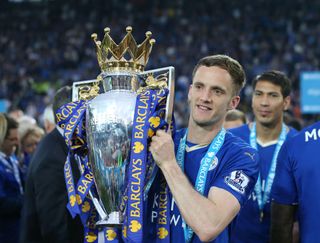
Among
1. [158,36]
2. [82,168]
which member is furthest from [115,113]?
[158,36]

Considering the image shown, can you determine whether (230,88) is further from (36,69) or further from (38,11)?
(38,11)

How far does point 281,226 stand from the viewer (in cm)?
302

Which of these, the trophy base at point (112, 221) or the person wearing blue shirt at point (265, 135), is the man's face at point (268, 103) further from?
the trophy base at point (112, 221)

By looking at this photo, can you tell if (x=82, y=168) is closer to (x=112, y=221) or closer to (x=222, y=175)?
(x=112, y=221)

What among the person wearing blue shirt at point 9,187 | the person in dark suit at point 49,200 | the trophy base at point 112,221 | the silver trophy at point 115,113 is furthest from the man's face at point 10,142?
the trophy base at point 112,221

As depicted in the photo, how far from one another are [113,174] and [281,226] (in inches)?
39.8

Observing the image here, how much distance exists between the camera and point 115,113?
2.44 m

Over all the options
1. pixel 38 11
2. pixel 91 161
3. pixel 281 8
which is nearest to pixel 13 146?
pixel 91 161

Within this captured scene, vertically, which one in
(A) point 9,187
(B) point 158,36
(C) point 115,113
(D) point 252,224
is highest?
(B) point 158,36

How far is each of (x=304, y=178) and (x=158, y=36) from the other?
877 inches

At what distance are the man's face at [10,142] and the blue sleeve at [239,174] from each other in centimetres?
246

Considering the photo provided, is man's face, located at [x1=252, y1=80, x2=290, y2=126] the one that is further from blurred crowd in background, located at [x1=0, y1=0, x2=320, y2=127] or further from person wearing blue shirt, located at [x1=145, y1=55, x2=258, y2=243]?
blurred crowd in background, located at [x1=0, y1=0, x2=320, y2=127]

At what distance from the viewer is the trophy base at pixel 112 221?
95.5 inches

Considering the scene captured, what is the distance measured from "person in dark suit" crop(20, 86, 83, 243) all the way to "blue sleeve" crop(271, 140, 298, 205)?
1.08 m
